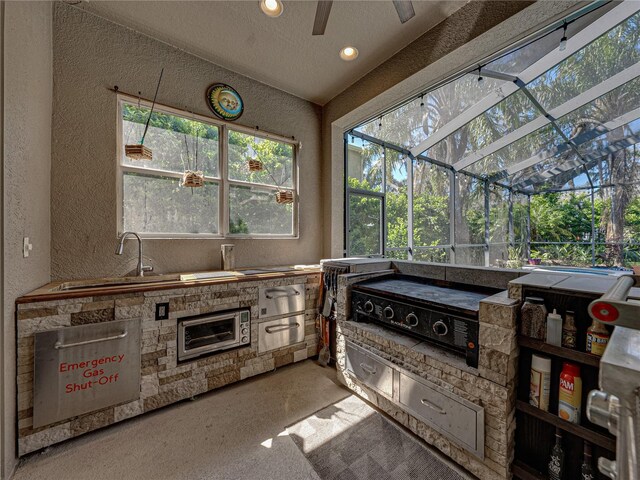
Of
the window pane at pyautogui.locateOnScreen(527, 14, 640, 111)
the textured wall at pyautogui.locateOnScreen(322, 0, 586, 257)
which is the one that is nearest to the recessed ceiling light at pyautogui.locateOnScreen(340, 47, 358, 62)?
the textured wall at pyautogui.locateOnScreen(322, 0, 586, 257)

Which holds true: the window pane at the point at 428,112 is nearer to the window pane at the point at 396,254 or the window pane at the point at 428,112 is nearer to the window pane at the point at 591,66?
the window pane at the point at 591,66

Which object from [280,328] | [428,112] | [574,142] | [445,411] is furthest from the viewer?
[574,142]

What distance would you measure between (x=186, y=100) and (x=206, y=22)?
70 cm

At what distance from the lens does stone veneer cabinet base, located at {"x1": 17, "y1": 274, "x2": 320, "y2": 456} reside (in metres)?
1.48

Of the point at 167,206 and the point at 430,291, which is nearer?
the point at 430,291

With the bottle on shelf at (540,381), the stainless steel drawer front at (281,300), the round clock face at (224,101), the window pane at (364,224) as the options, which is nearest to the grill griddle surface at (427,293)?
the bottle on shelf at (540,381)

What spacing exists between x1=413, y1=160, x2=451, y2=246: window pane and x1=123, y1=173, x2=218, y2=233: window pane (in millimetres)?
3603

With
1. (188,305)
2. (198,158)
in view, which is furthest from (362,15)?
(188,305)

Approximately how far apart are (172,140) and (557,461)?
11.7 ft

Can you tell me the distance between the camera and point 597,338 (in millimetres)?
1016

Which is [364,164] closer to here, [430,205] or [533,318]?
[430,205]

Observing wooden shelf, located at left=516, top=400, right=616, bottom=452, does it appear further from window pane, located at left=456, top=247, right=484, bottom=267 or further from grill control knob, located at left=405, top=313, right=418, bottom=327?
window pane, located at left=456, top=247, right=484, bottom=267

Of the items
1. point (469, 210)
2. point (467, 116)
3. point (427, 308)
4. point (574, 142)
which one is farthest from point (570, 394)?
point (469, 210)

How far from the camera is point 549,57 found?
8.60 feet
